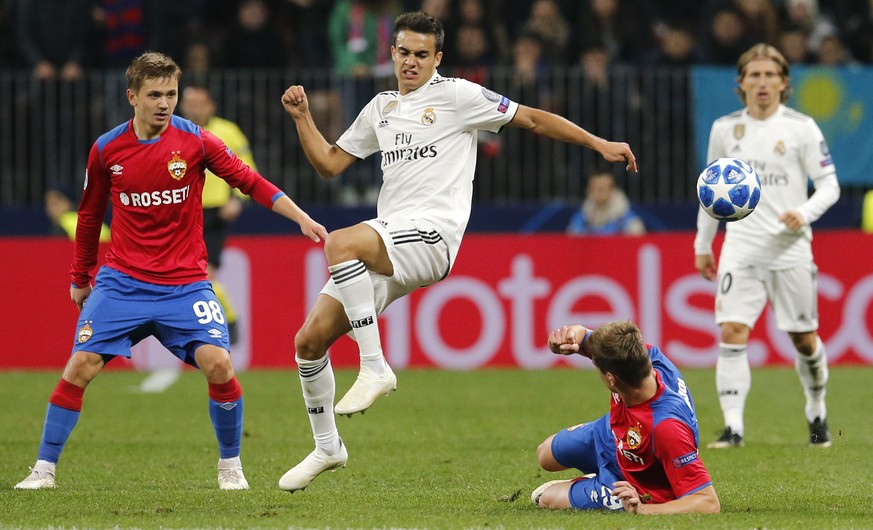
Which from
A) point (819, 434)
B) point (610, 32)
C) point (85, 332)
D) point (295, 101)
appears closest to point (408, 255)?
point (295, 101)

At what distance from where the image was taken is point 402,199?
7277 millimetres

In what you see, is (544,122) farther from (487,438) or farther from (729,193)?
(487,438)

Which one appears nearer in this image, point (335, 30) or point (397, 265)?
point (397, 265)

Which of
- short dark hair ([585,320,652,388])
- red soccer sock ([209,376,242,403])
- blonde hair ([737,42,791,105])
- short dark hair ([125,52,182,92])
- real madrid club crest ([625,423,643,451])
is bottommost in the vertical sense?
real madrid club crest ([625,423,643,451])

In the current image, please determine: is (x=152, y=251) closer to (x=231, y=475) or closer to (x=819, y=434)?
(x=231, y=475)

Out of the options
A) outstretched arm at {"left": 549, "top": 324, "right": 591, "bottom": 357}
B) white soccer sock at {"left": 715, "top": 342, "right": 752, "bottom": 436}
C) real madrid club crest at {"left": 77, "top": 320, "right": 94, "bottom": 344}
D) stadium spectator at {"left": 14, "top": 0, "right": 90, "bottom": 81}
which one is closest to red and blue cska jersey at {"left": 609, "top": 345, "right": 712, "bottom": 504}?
outstretched arm at {"left": 549, "top": 324, "right": 591, "bottom": 357}

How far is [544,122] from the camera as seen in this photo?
7.32 metres

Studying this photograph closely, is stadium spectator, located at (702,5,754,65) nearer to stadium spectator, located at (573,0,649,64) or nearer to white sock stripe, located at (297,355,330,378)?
stadium spectator, located at (573,0,649,64)

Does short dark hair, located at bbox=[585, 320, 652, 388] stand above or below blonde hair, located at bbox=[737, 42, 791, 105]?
below

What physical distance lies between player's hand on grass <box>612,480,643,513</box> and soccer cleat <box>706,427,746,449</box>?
3074mm

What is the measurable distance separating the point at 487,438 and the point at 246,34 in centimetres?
761

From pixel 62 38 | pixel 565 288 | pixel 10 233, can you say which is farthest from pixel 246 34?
pixel 565 288

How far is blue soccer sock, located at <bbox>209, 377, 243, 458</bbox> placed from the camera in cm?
755

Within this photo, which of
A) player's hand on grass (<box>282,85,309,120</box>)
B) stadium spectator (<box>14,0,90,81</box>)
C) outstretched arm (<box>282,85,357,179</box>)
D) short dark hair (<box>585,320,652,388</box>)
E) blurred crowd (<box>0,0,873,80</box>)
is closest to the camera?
short dark hair (<box>585,320,652,388</box>)
